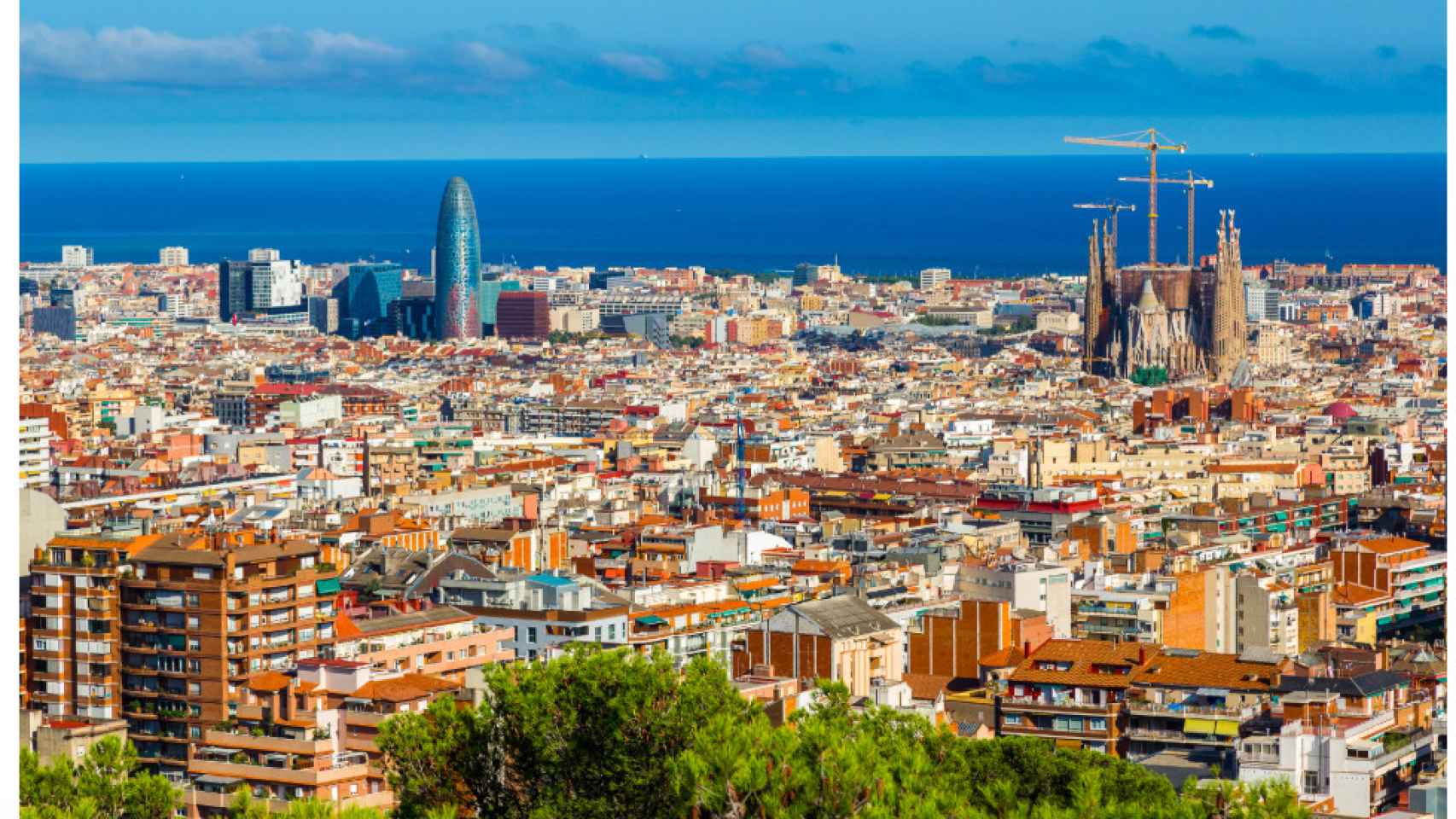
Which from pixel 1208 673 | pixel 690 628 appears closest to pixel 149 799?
pixel 1208 673

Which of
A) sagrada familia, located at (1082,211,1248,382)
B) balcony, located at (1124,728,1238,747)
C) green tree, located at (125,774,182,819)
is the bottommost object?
balcony, located at (1124,728,1238,747)

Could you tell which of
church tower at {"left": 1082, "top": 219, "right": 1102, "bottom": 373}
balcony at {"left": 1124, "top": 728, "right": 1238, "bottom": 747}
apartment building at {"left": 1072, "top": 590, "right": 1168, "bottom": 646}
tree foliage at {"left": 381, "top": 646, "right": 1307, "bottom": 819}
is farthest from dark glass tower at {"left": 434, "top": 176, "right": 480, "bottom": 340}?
tree foliage at {"left": 381, "top": 646, "right": 1307, "bottom": 819}

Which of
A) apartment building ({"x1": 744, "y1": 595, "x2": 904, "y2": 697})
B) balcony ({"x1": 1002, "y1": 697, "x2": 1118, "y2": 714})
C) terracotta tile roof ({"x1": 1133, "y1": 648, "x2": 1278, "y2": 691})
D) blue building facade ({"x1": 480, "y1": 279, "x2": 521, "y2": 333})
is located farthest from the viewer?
blue building facade ({"x1": 480, "y1": 279, "x2": 521, "y2": 333})

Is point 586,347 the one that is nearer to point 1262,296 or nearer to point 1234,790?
point 1262,296

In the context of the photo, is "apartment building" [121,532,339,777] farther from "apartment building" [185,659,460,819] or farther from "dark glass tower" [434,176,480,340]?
"dark glass tower" [434,176,480,340]

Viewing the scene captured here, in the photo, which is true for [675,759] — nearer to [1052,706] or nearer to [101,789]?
[101,789]
